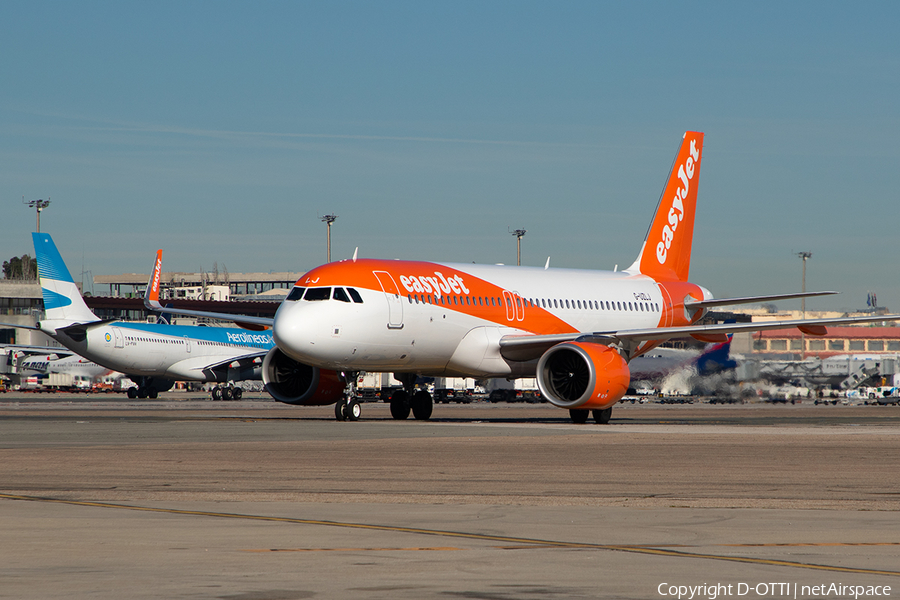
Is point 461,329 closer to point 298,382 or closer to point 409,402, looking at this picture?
point 409,402

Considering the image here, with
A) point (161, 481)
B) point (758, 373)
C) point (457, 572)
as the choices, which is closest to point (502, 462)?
point (161, 481)

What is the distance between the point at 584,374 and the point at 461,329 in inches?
146

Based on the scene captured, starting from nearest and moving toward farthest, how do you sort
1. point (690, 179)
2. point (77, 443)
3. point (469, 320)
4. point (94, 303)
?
1. point (77, 443)
2. point (469, 320)
3. point (690, 179)
4. point (94, 303)

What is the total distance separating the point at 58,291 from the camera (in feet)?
192

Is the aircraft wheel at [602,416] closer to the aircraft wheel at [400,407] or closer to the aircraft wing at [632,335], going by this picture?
the aircraft wing at [632,335]

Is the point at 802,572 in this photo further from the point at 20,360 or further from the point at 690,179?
the point at 20,360

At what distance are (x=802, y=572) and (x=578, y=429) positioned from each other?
2036 cm

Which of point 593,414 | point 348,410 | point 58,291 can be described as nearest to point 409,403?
point 348,410

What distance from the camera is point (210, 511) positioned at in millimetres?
10859

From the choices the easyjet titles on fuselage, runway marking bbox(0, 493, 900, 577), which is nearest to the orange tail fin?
the easyjet titles on fuselage

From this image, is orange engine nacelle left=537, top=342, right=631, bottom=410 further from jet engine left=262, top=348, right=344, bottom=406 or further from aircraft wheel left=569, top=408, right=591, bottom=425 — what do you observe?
jet engine left=262, top=348, right=344, bottom=406

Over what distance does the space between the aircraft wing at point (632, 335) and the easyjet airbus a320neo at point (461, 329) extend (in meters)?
0.04

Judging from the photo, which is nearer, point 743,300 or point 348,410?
point 348,410

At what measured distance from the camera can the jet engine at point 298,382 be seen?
3306 cm
